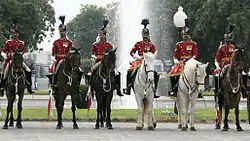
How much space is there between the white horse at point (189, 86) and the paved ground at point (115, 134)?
578 millimetres

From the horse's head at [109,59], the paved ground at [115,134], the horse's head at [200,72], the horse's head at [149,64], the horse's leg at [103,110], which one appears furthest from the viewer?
the horse's leg at [103,110]

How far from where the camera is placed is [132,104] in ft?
121

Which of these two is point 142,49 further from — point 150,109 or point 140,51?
point 150,109

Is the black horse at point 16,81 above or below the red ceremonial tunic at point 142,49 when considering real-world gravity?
below

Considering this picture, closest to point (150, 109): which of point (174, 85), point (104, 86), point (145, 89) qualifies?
point (145, 89)

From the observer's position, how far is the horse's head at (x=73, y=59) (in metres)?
22.4

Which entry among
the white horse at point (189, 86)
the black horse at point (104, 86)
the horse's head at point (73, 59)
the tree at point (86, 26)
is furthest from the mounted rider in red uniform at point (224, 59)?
the tree at point (86, 26)

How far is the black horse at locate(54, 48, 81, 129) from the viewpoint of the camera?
2250cm

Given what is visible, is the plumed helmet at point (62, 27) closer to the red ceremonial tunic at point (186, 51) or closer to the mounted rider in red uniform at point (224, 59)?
the red ceremonial tunic at point (186, 51)

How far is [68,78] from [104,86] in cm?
127

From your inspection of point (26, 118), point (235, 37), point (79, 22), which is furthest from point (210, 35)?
point (79, 22)

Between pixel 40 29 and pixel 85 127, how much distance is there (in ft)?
191

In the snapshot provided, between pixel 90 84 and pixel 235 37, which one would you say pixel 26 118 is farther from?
pixel 235 37

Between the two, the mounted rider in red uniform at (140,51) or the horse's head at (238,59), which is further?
the mounted rider in red uniform at (140,51)
